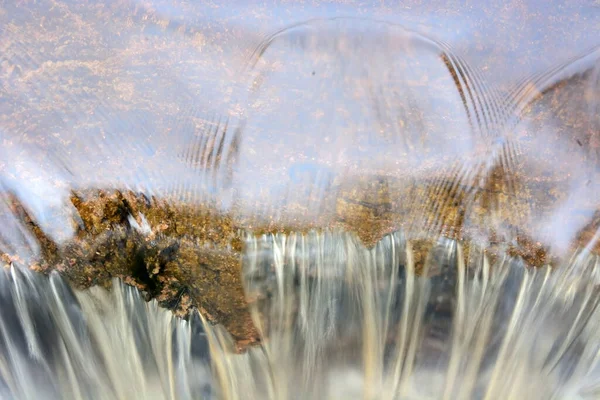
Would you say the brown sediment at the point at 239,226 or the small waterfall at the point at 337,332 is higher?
the brown sediment at the point at 239,226

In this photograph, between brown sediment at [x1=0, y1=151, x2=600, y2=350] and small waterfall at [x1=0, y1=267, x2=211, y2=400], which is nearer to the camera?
brown sediment at [x1=0, y1=151, x2=600, y2=350]

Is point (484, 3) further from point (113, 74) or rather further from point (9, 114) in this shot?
point (9, 114)

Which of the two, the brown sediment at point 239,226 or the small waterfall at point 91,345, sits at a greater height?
the brown sediment at point 239,226

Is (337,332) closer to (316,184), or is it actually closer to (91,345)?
(316,184)

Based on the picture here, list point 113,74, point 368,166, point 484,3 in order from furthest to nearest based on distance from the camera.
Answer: point 484,3 < point 113,74 < point 368,166

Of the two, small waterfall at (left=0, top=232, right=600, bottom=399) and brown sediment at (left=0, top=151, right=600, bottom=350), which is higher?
brown sediment at (left=0, top=151, right=600, bottom=350)

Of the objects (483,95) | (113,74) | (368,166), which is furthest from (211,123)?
(483,95)

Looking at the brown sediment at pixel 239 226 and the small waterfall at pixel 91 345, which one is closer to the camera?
the brown sediment at pixel 239 226

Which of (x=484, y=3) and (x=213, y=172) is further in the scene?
(x=484, y=3)
